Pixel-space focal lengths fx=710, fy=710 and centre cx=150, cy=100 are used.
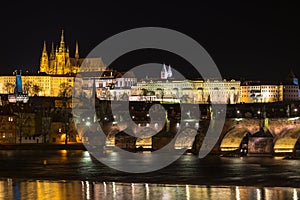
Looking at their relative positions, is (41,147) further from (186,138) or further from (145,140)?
(186,138)

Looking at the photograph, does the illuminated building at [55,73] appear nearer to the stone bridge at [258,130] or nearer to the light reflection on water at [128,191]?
the stone bridge at [258,130]

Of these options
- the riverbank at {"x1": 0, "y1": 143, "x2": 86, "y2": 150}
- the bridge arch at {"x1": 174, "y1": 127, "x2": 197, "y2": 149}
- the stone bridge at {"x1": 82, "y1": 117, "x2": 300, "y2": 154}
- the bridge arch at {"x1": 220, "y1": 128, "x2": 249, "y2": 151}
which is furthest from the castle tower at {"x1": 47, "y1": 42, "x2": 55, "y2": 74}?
the bridge arch at {"x1": 220, "y1": 128, "x2": 249, "y2": 151}

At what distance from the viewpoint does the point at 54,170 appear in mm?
36625

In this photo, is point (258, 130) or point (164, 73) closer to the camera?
point (258, 130)

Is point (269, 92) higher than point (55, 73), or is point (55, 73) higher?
point (55, 73)

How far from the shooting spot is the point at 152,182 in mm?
29766

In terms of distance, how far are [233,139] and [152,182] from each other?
32650 mm

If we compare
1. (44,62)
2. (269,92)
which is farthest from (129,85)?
(269,92)

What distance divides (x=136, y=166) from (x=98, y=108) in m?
54.4

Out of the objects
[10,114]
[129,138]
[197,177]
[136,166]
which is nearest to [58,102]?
[10,114]

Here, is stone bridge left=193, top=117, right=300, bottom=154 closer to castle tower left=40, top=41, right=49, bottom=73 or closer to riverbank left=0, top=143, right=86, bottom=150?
riverbank left=0, top=143, right=86, bottom=150

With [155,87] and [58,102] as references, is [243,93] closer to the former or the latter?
[155,87]

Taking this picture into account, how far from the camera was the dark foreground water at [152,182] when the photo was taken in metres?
24.2

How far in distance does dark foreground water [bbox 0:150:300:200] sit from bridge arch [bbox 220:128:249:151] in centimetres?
1838
